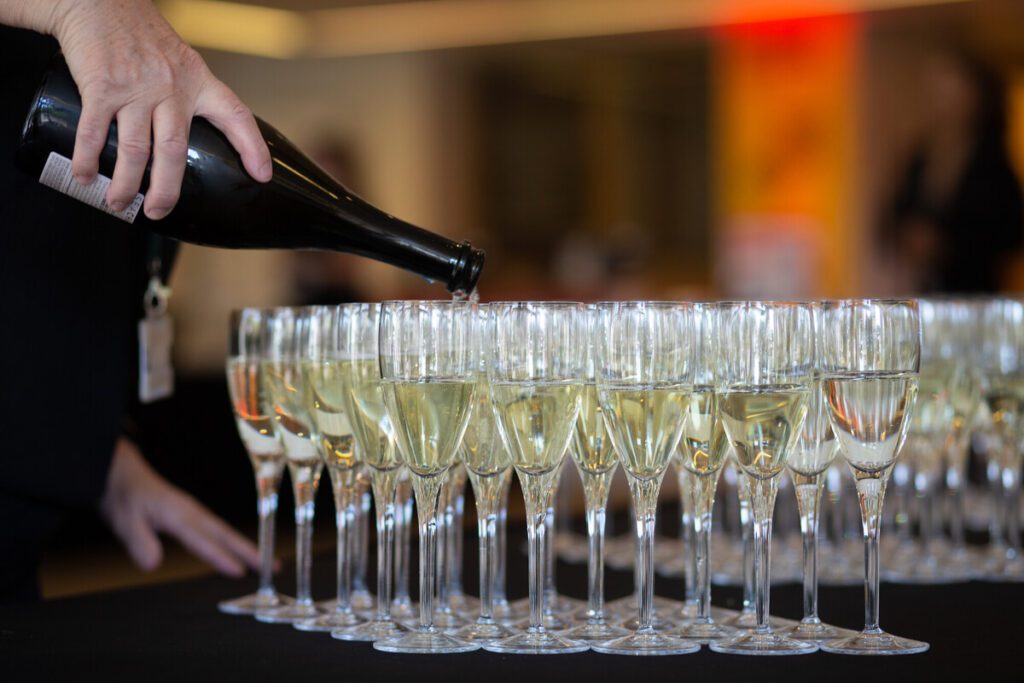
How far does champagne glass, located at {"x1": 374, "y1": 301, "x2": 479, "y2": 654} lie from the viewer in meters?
1.01

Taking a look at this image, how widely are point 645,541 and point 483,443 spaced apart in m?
0.16

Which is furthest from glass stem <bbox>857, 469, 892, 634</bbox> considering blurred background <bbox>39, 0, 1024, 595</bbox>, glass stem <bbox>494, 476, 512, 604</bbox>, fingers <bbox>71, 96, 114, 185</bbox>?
blurred background <bbox>39, 0, 1024, 595</bbox>

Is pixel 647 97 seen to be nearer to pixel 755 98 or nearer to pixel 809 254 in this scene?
pixel 755 98

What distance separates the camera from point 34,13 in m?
1.10

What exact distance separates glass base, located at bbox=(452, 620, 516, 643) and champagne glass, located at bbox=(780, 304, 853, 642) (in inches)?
9.2

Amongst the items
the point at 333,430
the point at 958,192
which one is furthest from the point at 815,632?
the point at 958,192

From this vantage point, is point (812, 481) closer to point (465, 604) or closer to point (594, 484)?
point (594, 484)

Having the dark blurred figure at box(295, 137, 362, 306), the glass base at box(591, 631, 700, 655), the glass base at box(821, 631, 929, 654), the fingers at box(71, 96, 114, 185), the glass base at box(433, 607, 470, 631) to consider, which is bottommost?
the glass base at box(433, 607, 470, 631)

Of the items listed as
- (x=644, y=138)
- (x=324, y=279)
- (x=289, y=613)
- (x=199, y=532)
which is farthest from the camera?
(x=644, y=138)

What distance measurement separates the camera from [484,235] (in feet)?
28.3

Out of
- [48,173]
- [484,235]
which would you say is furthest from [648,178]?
[48,173]

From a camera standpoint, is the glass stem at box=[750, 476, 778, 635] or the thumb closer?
the glass stem at box=[750, 476, 778, 635]

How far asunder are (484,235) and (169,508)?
7090 millimetres

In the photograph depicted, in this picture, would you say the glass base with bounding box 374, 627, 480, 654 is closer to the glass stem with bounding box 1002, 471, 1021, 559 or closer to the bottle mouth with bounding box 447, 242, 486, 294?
the bottle mouth with bounding box 447, 242, 486, 294
